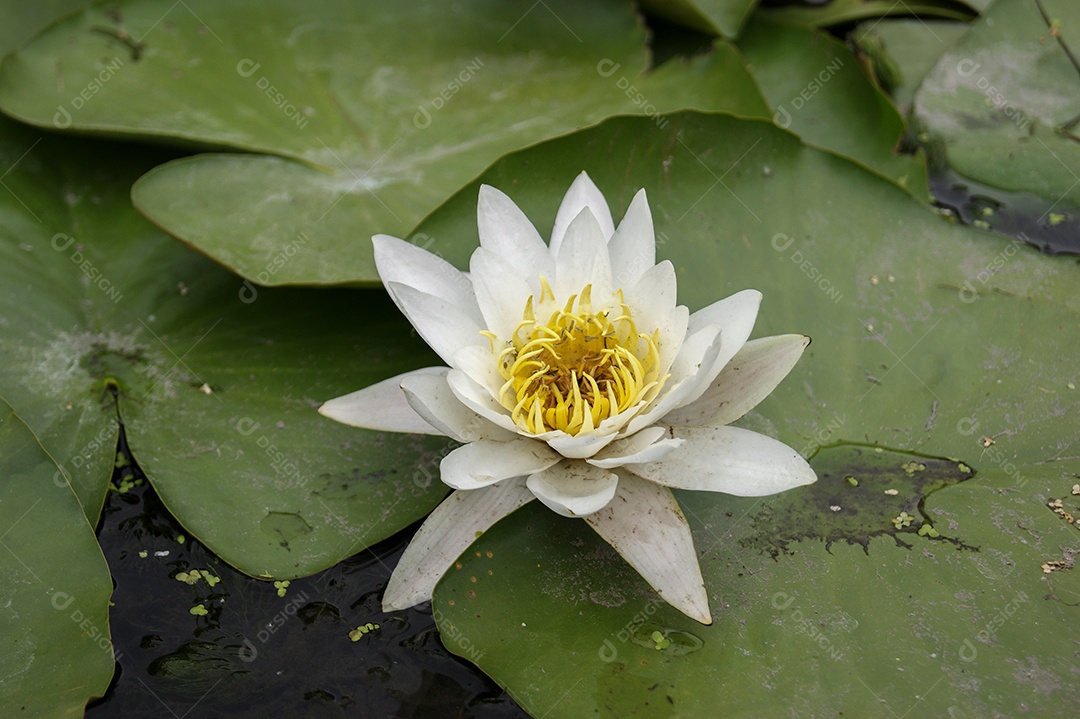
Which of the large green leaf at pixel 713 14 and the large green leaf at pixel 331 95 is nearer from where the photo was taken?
the large green leaf at pixel 331 95

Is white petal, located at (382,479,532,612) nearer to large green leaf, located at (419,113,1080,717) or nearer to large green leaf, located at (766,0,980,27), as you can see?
large green leaf, located at (419,113,1080,717)

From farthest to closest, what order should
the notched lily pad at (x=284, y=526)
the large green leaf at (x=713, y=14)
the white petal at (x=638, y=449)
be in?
the large green leaf at (x=713, y=14) → the notched lily pad at (x=284, y=526) → the white petal at (x=638, y=449)

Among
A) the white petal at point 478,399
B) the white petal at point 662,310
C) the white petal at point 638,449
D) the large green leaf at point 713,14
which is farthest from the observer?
the large green leaf at point 713,14

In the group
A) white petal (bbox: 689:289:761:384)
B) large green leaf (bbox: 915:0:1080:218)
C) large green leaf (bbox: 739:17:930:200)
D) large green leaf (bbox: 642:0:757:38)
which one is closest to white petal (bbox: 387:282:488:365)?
white petal (bbox: 689:289:761:384)

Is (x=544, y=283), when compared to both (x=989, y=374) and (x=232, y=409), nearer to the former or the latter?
(x=232, y=409)

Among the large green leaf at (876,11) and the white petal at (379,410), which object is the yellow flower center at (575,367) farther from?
the large green leaf at (876,11)

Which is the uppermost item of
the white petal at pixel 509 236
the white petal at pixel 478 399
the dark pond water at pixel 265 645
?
the white petal at pixel 509 236

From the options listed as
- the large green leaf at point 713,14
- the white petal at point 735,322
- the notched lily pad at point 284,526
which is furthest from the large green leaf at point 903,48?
the notched lily pad at point 284,526

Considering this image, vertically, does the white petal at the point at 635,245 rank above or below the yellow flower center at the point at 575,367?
above
